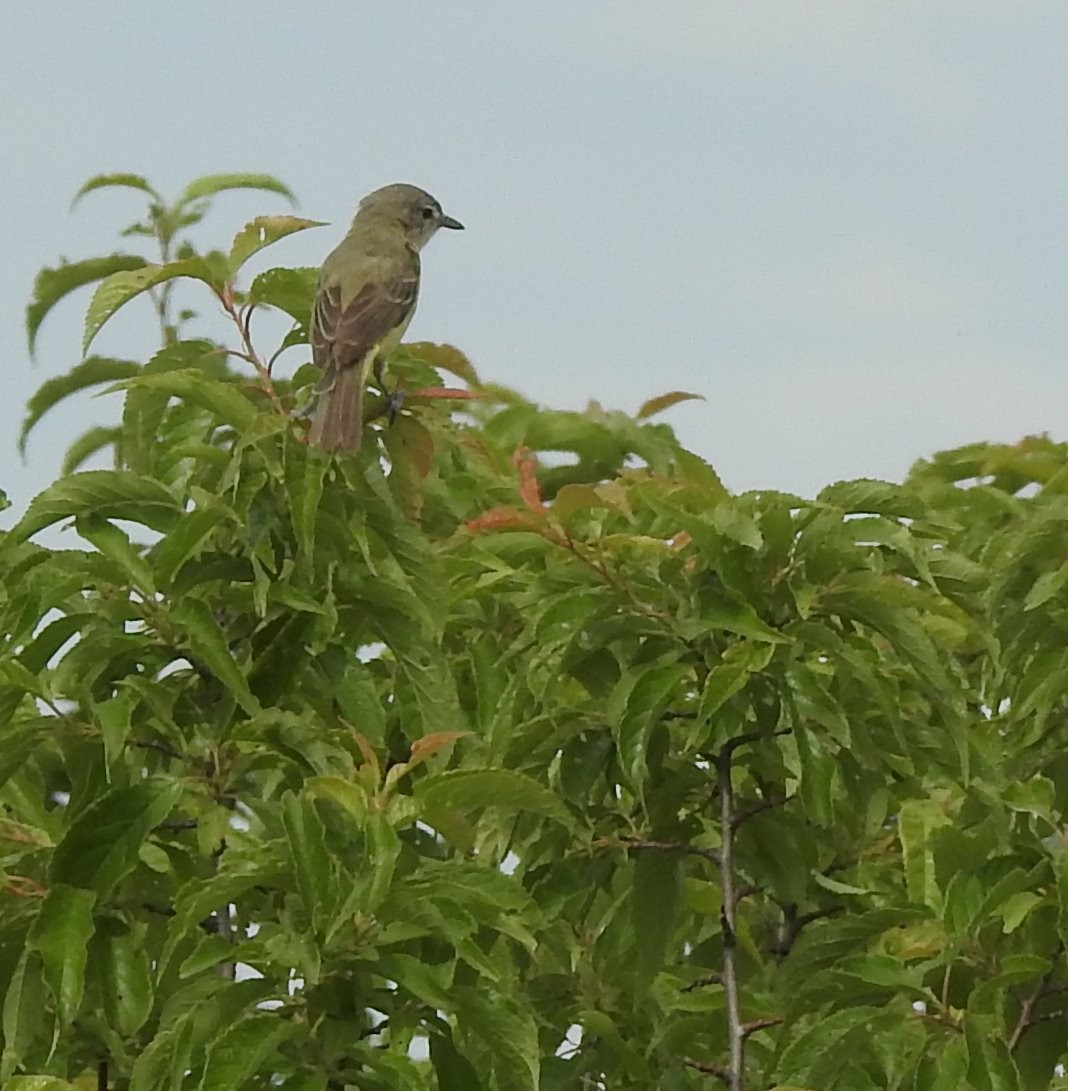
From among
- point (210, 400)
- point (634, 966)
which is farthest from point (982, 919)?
point (210, 400)

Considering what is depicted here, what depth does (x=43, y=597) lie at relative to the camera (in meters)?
4.52

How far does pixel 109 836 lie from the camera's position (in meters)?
4.30

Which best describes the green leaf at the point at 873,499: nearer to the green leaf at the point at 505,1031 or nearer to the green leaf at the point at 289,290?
the green leaf at the point at 505,1031

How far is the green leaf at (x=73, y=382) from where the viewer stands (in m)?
5.77

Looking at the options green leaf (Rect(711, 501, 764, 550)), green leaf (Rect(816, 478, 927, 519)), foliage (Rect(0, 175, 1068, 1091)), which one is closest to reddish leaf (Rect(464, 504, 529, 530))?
foliage (Rect(0, 175, 1068, 1091))

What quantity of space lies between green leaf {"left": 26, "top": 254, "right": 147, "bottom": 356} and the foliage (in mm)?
18

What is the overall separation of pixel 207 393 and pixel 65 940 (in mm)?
1372

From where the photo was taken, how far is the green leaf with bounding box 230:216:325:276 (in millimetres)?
5086

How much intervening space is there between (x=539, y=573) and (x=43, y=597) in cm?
122

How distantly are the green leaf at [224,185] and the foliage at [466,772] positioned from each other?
633mm

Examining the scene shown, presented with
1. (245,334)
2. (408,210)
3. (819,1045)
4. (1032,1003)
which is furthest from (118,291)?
(408,210)

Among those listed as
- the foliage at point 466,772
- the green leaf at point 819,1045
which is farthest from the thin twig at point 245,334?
the green leaf at point 819,1045

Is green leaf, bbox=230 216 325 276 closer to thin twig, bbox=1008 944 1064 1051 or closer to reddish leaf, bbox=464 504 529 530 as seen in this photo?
reddish leaf, bbox=464 504 529 530

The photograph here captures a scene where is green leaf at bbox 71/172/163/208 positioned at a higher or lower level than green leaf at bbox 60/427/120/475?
higher
